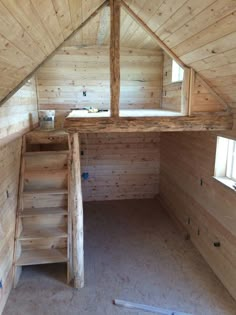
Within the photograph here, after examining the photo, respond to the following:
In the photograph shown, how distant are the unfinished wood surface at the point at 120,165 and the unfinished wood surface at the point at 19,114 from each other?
122cm

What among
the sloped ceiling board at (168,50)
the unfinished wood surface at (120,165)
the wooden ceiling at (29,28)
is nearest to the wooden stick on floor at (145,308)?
the sloped ceiling board at (168,50)

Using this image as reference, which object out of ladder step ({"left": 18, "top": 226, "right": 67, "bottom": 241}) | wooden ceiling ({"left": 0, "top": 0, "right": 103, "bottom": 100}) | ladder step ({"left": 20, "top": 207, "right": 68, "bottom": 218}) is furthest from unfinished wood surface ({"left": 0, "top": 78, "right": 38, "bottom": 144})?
ladder step ({"left": 18, "top": 226, "right": 67, "bottom": 241})

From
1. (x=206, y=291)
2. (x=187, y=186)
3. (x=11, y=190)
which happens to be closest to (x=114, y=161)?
(x=187, y=186)

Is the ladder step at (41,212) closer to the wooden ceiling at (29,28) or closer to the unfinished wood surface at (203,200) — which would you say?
the wooden ceiling at (29,28)

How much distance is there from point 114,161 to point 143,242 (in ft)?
6.21

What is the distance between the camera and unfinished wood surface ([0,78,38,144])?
8.69 feet

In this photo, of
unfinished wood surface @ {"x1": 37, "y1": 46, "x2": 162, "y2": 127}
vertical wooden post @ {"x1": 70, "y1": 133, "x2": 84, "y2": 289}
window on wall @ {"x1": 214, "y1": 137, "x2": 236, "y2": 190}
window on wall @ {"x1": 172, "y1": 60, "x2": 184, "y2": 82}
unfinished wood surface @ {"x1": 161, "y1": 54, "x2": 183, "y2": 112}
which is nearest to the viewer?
vertical wooden post @ {"x1": 70, "y1": 133, "x2": 84, "y2": 289}

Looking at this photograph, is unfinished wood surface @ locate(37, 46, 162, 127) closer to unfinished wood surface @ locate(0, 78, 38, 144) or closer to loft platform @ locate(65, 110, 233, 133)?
unfinished wood surface @ locate(0, 78, 38, 144)

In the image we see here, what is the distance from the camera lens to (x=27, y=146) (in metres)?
3.52

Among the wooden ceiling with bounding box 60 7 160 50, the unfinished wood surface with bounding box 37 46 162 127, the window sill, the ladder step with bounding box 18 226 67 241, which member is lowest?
the ladder step with bounding box 18 226 67 241

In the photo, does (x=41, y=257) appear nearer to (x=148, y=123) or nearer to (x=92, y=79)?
(x=148, y=123)

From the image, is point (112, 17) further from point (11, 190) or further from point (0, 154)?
point (11, 190)

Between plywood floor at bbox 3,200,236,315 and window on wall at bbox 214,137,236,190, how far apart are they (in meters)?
1.15

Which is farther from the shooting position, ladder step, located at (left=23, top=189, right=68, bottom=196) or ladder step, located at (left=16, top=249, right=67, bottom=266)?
ladder step, located at (left=23, top=189, right=68, bottom=196)
